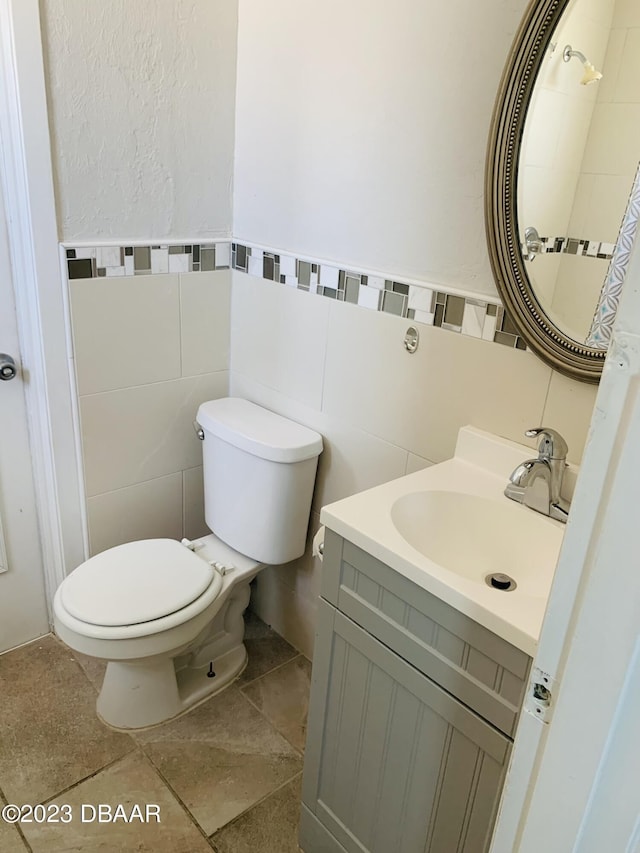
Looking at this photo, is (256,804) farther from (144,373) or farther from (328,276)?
(328,276)

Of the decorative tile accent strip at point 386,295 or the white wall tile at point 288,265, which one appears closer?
the decorative tile accent strip at point 386,295

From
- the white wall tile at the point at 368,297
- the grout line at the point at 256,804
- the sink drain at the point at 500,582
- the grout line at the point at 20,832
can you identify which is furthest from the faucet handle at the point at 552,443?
the grout line at the point at 20,832

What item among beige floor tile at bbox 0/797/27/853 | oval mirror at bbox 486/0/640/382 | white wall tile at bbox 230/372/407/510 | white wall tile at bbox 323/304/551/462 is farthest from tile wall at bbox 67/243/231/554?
oval mirror at bbox 486/0/640/382

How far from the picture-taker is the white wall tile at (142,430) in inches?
73.0

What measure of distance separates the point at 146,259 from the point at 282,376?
498mm

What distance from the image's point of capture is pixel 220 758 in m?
1.72

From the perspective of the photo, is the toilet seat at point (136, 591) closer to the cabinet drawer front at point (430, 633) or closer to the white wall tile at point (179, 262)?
the cabinet drawer front at point (430, 633)

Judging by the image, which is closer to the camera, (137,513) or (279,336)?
(279,336)

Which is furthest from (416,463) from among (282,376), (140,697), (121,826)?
(121,826)

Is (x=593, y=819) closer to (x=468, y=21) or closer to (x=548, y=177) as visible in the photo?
(x=548, y=177)

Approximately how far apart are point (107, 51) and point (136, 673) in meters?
1.60

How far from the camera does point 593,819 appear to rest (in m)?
0.60

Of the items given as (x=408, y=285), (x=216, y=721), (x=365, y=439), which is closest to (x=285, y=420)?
(x=365, y=439)

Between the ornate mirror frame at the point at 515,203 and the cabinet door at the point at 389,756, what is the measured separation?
0.65 meters
